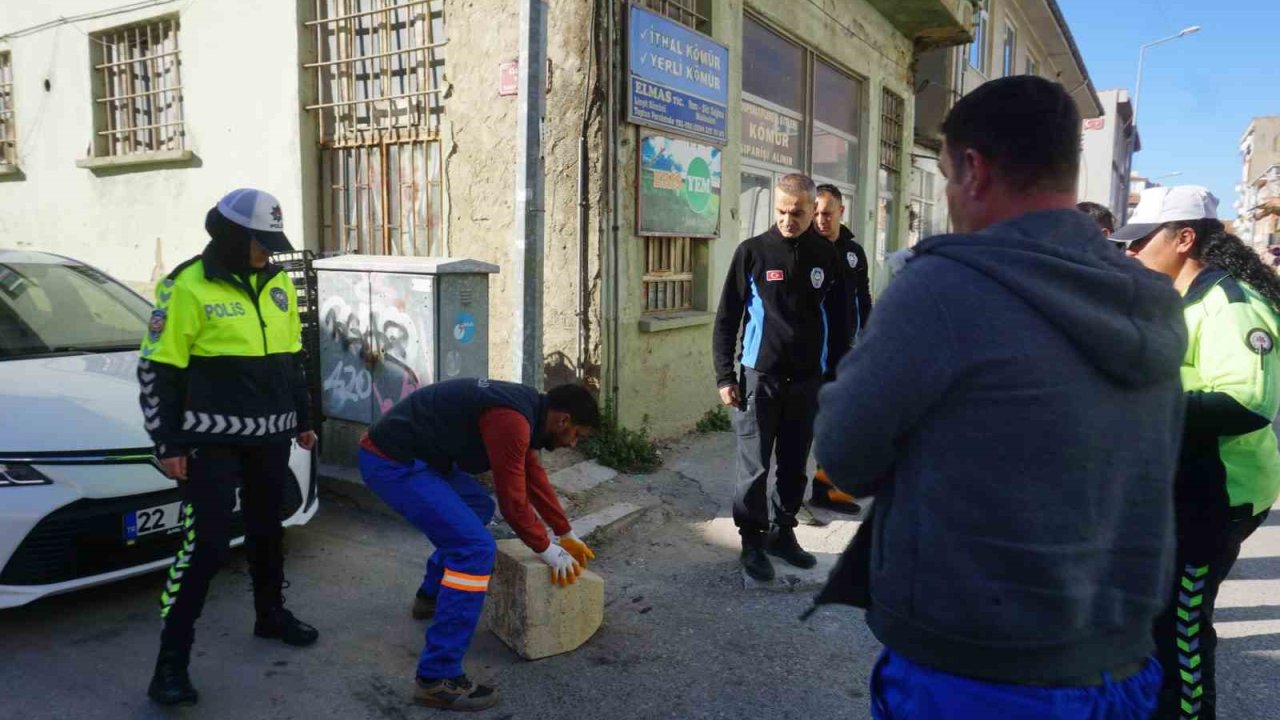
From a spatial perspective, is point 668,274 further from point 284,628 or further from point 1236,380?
point 1236,380

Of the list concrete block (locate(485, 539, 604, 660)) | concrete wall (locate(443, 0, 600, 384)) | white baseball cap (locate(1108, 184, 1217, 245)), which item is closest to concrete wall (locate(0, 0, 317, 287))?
concrete wall (locate(443, 0, 600, 384))

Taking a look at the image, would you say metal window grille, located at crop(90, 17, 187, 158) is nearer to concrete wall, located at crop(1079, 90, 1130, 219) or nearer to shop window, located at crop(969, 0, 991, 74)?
shop window, located at crop(969, 0, 991, 74)

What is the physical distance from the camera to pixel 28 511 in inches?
129

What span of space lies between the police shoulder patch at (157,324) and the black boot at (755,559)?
9.16 ft

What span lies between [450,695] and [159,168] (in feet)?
23.5

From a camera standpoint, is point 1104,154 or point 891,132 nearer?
point 891,132

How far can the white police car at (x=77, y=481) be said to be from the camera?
331 cm

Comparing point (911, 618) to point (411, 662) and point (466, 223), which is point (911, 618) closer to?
point (411, 662)

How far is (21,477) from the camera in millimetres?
3330

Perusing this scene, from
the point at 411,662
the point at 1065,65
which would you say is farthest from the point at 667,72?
the point at 1065,65

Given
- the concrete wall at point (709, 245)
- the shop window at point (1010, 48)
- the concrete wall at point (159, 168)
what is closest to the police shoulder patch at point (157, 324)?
the concrete wall at point (709, 245)

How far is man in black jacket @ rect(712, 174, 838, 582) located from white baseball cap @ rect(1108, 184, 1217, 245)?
65.9 inches

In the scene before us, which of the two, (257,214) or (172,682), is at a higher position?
(257,214)

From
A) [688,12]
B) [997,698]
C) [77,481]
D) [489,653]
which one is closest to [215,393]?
[77,481]
